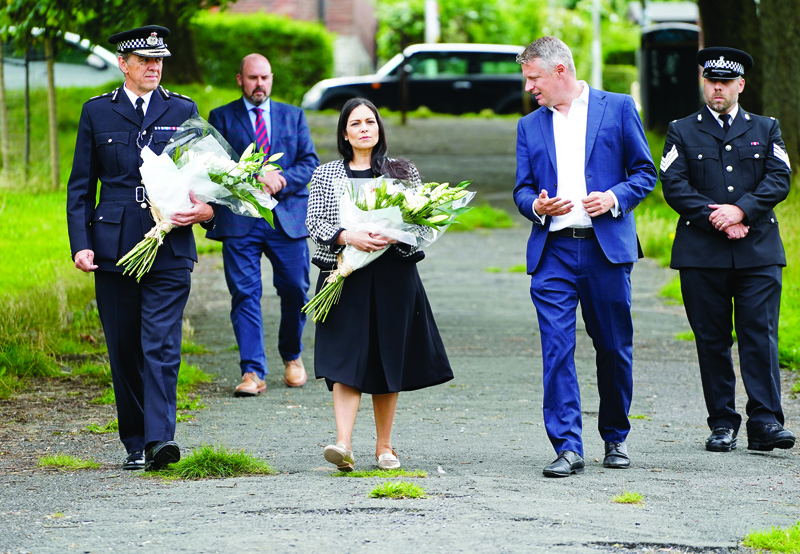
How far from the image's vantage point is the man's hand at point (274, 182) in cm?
775

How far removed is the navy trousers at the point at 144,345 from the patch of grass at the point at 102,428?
1.00 m

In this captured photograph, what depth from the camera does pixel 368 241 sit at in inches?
222

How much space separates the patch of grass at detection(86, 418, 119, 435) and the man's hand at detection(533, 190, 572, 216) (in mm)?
2964

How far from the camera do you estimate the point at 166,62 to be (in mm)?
20625

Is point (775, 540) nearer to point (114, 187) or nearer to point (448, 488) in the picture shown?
point (448, 488)

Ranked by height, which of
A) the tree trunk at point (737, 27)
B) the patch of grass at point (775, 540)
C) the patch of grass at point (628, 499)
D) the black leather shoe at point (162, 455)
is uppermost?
the tree trunk at point (737, 27)

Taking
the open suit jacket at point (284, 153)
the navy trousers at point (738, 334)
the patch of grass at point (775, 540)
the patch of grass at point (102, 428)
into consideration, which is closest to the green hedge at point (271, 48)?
the open suit jacket at point (284, 153)

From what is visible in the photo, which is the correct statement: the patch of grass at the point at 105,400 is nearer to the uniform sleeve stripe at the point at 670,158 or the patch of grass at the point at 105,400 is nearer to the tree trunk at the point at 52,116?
the uniform sleeve stripe at the point at 670,158

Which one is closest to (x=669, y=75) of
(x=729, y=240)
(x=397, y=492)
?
(x=729, y=240)

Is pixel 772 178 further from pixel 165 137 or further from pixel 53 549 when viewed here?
pixel 53 549

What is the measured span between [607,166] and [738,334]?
57.1 inches

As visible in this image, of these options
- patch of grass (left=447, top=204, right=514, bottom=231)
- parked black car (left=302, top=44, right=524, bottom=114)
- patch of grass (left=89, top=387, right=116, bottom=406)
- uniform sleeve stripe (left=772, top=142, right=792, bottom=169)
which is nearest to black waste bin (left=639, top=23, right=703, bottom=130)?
parked black car (left=302, top=44, right=524, bottom=114)

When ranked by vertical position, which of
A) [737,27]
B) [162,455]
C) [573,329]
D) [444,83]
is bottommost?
[162,455]

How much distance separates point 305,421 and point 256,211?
5.73 feet
